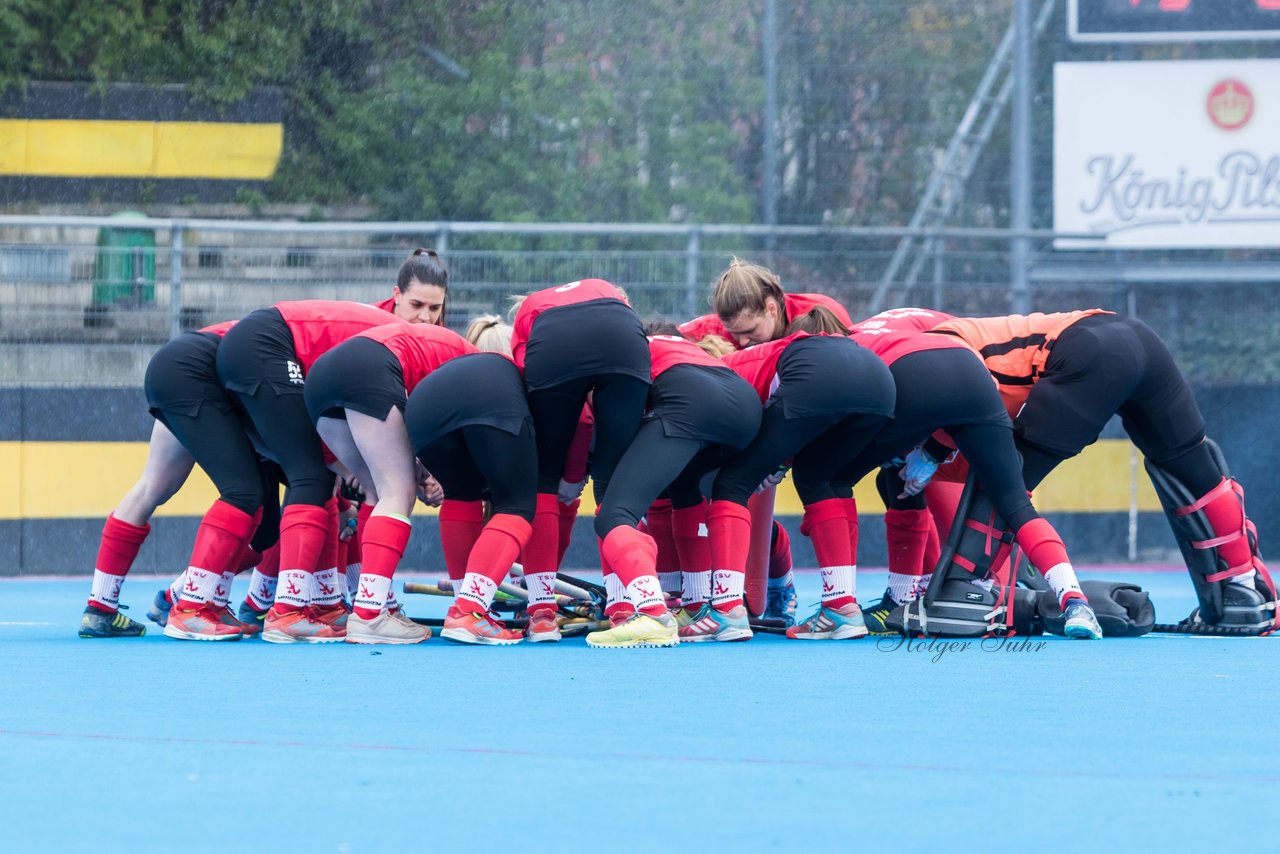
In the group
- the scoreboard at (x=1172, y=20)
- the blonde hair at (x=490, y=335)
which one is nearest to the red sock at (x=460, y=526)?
the blonde hair at (x=490, y=335)

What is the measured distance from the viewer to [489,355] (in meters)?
5.54

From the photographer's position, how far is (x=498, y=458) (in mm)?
5445

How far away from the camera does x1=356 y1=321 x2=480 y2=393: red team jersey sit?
5707 mm

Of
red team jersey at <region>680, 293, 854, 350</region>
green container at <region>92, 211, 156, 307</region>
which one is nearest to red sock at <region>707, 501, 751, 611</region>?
red team jersey at <region>680, 293, 854, 350</region>

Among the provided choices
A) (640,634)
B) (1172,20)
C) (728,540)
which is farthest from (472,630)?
(1172,20)

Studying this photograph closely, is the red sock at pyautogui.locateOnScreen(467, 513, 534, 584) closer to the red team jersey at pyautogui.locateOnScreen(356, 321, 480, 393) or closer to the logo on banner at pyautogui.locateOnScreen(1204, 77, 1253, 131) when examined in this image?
the red team jersey at pyautogui.locateOnScreen(356, 321, 480, 393)

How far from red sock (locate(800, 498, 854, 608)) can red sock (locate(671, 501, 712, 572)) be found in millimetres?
411

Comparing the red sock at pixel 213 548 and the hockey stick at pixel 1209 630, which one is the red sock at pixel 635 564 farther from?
the hockey stick at pixel 1209 630

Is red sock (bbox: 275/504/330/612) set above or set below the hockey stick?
above

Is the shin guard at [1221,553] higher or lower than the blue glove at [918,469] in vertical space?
lower

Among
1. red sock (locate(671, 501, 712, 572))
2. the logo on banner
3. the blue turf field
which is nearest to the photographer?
the blue turf field

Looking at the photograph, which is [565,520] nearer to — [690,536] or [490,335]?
[690,536]

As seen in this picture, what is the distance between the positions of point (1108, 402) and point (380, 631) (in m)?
2.69

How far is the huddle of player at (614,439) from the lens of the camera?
18.0 feet
